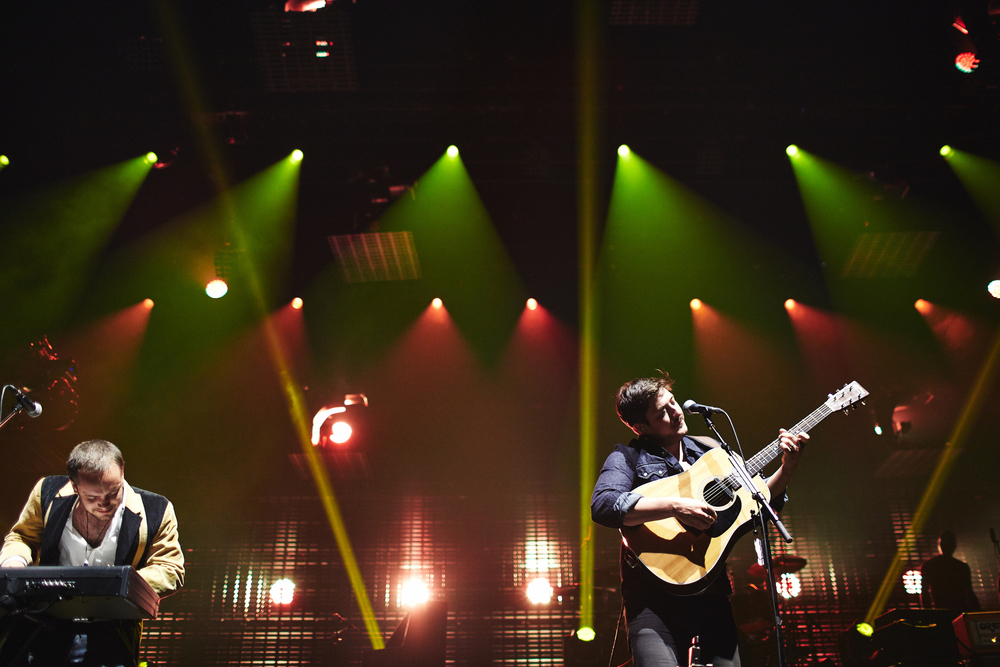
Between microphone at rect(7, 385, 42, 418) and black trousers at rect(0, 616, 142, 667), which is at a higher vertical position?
microphone at rect(7, 385, 42, 418)

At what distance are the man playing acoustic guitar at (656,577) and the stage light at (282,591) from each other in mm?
7384

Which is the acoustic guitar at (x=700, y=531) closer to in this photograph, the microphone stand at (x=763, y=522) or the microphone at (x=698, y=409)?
the microphone stand at (x=763, y=522)

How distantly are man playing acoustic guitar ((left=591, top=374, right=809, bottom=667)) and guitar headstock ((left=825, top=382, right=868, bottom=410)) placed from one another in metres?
0.37

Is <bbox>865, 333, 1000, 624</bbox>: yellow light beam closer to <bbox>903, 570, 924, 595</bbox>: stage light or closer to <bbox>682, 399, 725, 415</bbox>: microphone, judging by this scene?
<bbox>903, 570, 924, 595</bbox>: stage light

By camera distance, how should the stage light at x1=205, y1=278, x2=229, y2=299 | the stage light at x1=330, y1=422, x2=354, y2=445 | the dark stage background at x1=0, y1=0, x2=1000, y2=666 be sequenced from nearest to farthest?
the dark stage background at x1=0, y1=0, x2=1000, y2=666 → the stage light at x1=205, y1=278, x2=229, y2=299 → the stage light at x1=330, y1=422, x2=354, y2=445

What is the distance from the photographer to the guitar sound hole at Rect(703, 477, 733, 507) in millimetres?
3108

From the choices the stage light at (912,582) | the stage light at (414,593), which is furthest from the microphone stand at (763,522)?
the stage light at (912,582)

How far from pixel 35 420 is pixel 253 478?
2991 millimetres

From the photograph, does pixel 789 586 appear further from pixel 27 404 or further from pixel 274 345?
pixel 27 404

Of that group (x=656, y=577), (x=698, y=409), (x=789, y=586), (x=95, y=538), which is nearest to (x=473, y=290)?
(x=789, y=586)

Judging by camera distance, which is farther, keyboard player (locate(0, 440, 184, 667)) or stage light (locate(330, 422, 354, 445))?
stage light (locate(330, 422, 354, 445))

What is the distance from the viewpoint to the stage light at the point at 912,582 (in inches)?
362

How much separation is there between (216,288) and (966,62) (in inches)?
353

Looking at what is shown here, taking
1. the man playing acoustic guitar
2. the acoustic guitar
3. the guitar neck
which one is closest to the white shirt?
the man playing acoustic guitar
